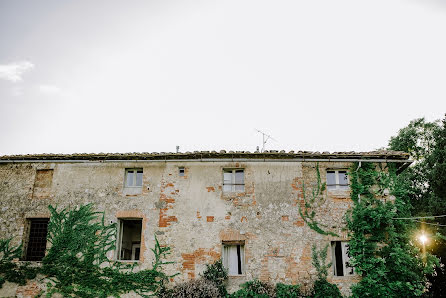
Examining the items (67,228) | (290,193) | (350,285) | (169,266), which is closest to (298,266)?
(350,285)

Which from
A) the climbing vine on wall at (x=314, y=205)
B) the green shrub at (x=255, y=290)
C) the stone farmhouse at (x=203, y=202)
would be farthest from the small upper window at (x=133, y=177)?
the climbing vine on wall at (x=314, y=205)

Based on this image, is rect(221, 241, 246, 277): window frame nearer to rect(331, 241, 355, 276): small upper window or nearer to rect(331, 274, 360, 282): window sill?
rect(331, 274, 360, 282): window sill

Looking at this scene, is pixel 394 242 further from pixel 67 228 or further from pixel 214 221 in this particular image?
pixel 67 228

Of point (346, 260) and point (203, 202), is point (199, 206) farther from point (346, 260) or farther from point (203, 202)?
point (346, 260)

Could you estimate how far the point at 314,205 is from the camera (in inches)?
488

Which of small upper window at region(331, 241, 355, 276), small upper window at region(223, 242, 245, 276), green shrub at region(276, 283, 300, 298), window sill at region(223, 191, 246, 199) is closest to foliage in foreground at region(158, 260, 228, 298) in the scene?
small upper window at region(223, 242, 245, 276)

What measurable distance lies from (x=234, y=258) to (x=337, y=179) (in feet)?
16.5

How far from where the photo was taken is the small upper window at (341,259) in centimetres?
1183

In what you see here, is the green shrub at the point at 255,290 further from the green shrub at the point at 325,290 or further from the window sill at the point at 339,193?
the window sill at the point at 339,193

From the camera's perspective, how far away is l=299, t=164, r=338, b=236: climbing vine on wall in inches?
476

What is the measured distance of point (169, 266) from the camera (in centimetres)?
1206

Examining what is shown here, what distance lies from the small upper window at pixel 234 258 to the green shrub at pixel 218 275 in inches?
14.6

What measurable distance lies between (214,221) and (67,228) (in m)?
5.79

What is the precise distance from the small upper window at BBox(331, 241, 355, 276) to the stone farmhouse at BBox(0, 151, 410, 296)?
35 mm
